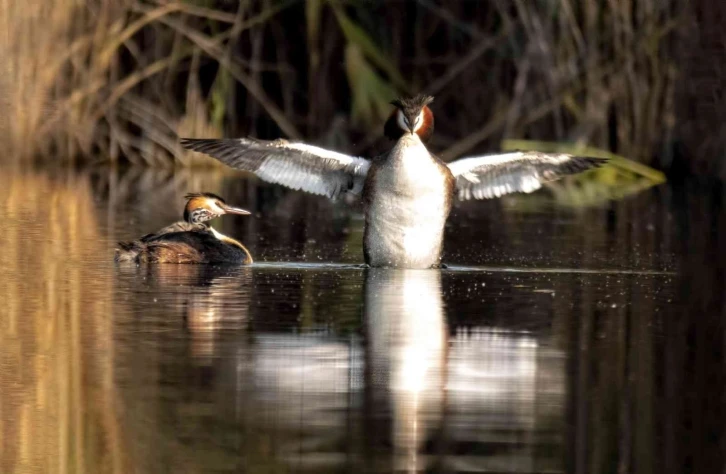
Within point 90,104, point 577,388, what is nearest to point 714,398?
point 577,388

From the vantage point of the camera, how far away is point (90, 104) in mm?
19188

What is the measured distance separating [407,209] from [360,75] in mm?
7955

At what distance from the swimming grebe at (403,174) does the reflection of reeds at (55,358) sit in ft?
4.48

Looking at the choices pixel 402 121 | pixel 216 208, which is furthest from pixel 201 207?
pixel 402 121

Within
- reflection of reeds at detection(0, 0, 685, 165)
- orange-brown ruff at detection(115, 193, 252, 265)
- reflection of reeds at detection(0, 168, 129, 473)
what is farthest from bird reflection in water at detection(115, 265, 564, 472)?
reflection of reeds at detection(0, 0, 685, 165)

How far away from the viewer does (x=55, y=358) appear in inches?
268

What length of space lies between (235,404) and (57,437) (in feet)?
2.43

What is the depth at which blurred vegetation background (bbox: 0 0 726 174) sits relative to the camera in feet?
61.1

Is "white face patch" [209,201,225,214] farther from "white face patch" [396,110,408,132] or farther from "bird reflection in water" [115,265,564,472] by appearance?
"bird reflection in water" [115,265,564,472]

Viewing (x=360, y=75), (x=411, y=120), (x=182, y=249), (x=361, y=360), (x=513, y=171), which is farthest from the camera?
(x=360, y=75)

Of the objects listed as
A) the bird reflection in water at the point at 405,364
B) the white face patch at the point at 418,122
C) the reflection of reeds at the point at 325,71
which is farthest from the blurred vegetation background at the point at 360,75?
the bird reflection in water at the point at 405,364

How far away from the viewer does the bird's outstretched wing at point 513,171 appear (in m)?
11.7

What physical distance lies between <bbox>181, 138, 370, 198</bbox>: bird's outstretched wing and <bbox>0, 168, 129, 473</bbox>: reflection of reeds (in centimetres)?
108

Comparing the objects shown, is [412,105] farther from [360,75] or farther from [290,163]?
[360,75]
